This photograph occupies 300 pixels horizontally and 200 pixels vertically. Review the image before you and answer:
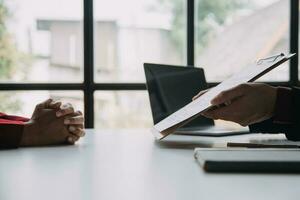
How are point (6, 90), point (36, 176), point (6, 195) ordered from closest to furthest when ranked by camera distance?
point (6, 195)
point (36, 176)
point (6, 90)

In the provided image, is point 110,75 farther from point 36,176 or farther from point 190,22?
point 36,176

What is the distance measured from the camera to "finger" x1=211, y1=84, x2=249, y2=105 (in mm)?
1125

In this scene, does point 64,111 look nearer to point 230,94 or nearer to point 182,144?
point 182,144

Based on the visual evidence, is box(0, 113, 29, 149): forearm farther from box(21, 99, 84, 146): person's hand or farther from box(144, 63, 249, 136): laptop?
box(144, 63, 249, 136): laptop

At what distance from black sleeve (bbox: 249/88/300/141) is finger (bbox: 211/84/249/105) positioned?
0.59ft

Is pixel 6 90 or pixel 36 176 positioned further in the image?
pixel 6 90

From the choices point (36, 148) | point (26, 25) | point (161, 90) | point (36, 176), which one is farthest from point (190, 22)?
point (36, 176)

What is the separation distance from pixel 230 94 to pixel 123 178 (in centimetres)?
46

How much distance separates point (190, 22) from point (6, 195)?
2.59 m

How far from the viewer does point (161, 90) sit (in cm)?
167

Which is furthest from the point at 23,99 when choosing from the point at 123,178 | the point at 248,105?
the point at 123,178

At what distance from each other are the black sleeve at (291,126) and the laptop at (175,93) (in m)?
0.14

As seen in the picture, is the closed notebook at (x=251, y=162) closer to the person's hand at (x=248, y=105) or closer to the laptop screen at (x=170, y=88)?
the person's hand at (x=248, y=105)

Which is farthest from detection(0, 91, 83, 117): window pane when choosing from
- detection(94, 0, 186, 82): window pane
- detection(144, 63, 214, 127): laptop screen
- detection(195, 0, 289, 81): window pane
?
detection(144, 63, 214, 127): laptop screen
